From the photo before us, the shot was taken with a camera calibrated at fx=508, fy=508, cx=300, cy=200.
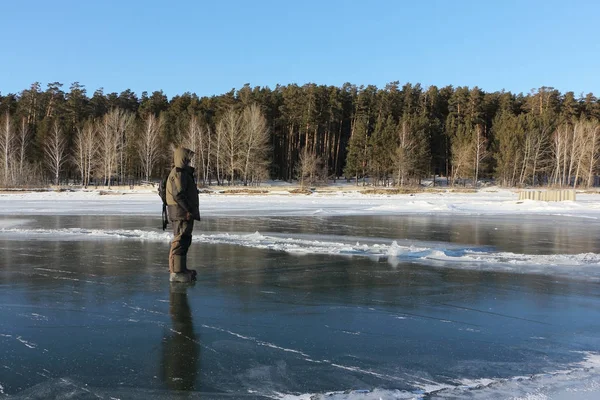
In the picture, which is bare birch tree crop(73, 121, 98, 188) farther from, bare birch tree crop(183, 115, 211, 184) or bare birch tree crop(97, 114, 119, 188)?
bare birch tree crop(183, 115, 211, 184)

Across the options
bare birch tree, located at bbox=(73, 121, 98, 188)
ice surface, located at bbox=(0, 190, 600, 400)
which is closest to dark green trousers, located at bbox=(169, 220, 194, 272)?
ice surface, located at bbox=(0, 190, 600, 400)

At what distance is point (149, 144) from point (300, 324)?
63.4 metres

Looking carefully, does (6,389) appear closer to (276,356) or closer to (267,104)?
(276,356)

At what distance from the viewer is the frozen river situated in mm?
4000

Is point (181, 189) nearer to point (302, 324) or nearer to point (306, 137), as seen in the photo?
point (302, 324)

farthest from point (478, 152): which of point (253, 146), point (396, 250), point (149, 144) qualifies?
point (396, 250)

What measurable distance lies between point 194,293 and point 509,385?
4.38m

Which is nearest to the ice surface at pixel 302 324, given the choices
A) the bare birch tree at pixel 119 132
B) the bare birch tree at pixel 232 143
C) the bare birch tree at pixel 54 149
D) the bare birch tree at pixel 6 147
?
the bare birch tree at pixel 6 147

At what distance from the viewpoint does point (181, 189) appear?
7.12m

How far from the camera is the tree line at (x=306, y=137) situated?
65812 mm

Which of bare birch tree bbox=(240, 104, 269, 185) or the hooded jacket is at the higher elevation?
bare birch tree bbox=(240, 104, 269, 185)

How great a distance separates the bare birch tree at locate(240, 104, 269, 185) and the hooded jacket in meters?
54.7

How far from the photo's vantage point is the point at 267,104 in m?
85.8

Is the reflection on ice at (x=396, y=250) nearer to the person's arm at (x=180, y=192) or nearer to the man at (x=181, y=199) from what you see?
the man at (x=181, y=199)
